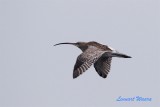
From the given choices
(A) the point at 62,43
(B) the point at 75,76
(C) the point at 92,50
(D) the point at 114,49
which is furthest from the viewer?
(A) the point at 62,43

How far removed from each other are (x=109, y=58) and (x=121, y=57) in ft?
3.20

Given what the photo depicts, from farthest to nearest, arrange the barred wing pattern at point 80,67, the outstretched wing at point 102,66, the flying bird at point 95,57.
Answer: the outstretched wing at point 102,66
the flying bird at point 95,57
the barred wing pattern at point 80,67

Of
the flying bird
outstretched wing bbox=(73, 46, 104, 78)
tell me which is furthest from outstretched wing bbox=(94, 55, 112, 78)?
outstretched wing bbox=(73, 46, 104, 78)

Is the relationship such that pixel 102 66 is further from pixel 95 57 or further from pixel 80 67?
pixel 80 67

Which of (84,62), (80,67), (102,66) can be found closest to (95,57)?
(84,62)

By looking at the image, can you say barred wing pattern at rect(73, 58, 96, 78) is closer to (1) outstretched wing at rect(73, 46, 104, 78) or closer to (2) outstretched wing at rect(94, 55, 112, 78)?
(1) outstretched wing at rect(73, 46, 104, 78)

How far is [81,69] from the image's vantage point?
11.4m

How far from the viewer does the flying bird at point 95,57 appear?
11539mm

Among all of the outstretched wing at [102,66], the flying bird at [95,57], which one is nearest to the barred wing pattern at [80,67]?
the flying bird at [95,57]

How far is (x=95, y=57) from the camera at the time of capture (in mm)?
11883

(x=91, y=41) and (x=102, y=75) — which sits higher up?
(x=91, y=41)

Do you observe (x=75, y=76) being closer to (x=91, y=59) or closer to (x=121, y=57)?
(x=91, y=59)

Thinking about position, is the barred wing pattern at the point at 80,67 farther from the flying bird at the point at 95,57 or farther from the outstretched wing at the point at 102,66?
the outstretched wing at the point at 102,66

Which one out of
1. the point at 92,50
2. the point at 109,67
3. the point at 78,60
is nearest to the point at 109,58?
the point at 109,67
